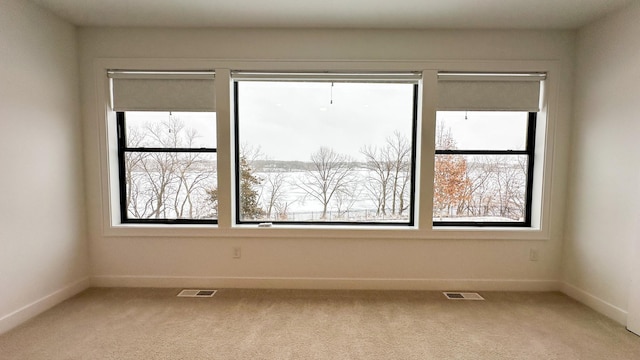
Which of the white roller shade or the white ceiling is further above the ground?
the white ceiling

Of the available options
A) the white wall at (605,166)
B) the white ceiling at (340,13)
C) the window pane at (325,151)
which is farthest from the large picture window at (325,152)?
the white wall at (605,166)

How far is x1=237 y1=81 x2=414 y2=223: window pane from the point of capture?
289 centimetres

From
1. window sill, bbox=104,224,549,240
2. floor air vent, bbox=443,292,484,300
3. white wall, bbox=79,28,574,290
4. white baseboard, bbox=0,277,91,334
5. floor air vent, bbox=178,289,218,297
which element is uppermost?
window sill, bbox=104,224,549,240

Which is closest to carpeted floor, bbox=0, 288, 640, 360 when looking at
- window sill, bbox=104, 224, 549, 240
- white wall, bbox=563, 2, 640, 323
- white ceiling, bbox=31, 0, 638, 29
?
white wall, bbox=563, 2, 640, 323

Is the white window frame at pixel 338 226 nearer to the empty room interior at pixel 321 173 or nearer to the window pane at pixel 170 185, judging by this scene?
the empty room interior at pixel 321 173

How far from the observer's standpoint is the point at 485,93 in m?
2.71

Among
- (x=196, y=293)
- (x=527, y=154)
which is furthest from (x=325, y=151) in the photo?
(x=527, y=154)

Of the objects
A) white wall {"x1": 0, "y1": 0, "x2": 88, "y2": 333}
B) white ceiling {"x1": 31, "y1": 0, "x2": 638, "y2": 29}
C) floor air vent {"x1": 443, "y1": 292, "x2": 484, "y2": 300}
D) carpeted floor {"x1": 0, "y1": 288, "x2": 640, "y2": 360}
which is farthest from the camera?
floor air vent {"x1": 443, "y1": 292, "x2": 484, "y2": 300}

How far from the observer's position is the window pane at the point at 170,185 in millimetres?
2934

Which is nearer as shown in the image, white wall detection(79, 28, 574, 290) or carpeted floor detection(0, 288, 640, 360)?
carpeted floor detection(0, 288, 640, 360)

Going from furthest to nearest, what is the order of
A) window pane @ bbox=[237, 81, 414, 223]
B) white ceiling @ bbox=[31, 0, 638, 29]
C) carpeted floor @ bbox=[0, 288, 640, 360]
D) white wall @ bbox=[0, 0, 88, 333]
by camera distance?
window pane @ bbox=[237, 81, 414, 223]
white ceiling @ bbox=[31, 0, 638, 29]
white wall @ bbox=[0, 0, 88, 333]
carpeted floor @ bbox=[0, 288, 640, 360]

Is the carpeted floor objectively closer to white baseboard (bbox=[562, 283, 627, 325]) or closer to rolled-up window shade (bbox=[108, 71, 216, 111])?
white baseboard (bbox=[562, 283, 627, 325])

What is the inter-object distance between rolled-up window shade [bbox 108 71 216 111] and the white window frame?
77 millimetres

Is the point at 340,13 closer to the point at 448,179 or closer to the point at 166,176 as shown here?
the point at 448,179
